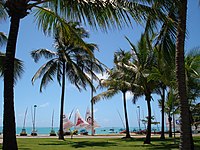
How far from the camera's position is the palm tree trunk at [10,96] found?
8.27m

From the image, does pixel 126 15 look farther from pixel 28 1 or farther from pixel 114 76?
pixel 114 76

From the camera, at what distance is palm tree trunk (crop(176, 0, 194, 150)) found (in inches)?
345

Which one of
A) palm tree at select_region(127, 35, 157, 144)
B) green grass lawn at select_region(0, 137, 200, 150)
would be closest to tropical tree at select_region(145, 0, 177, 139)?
green grass lawn at select_region(0, 137, 200, 150)

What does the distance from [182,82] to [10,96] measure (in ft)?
15.8

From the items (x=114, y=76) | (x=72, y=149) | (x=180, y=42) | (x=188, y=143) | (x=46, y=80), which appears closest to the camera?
(x=188, y=143)

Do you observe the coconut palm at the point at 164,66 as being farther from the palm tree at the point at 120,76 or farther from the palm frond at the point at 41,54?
the palm frond at the point at 41,54

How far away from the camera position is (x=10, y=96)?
27.9 ft

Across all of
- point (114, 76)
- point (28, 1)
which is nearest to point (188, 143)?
point (28, 1)

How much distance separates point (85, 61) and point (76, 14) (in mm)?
18543

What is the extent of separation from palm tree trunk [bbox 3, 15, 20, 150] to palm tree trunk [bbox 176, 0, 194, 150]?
4596 mm

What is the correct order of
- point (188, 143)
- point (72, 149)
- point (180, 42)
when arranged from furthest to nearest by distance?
point (72, 149) → point (180, 42) → point (188, 143)

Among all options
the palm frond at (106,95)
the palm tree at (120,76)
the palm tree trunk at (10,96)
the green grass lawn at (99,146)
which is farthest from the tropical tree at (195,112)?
the palm tree trunk at (10,96)

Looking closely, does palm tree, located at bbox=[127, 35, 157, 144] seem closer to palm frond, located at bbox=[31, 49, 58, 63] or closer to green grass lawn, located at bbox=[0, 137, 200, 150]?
green grass lawn, located at bbox=[0, 137, 200, 150]

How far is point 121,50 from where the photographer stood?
27250mm
